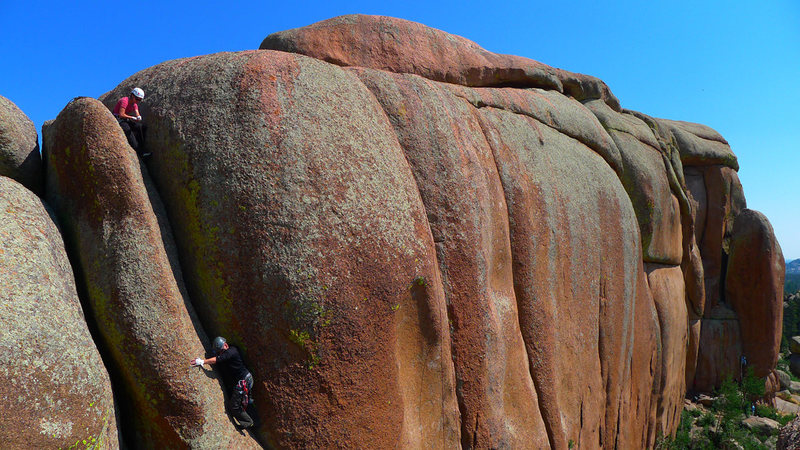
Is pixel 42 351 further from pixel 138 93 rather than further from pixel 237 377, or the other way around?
pixel 138 93

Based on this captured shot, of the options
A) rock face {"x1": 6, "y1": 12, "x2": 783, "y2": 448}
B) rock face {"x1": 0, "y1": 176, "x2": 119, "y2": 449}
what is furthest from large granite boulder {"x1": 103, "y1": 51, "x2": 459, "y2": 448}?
rock face {"x1": 0, "y1": 176, "x2": 119, "y2": 449}

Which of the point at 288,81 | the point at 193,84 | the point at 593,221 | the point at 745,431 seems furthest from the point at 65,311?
the point at 745,431

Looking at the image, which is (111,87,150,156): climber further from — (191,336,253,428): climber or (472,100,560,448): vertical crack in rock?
(472,100,560,448): vertical crack in rock

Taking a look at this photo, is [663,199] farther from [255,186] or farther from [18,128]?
[18,128]

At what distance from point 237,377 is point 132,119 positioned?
2918 mm

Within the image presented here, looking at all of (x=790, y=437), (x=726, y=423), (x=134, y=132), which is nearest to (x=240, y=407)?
(x=134, y=132)

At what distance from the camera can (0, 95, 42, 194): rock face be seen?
5266 mm

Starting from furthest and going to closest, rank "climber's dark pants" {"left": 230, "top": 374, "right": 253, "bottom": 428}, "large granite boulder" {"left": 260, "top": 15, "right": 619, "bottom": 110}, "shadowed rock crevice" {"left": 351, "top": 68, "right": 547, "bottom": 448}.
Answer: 1. "large granite boulder" {"left": 260, "top": 15, "right": 619, "bottom": 110}
2. "shadowed rock crevice" {"left": 351, "top": 68, "right": 547, "bottom": 448}
3. "climber's dark pants" {"left": 230, "top": 374, "right": 253, "bottom": 428}

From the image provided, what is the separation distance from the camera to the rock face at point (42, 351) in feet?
12.5

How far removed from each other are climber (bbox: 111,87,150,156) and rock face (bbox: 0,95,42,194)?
914mm

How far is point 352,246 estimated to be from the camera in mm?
5305

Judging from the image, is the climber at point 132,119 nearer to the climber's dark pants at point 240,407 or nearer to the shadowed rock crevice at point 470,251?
the climber's dark pants at point 240,407

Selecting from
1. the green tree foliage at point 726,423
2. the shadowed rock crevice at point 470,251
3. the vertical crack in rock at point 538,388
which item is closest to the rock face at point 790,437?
the vertical crack in rock at point 538,388

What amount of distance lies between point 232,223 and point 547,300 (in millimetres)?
4652
